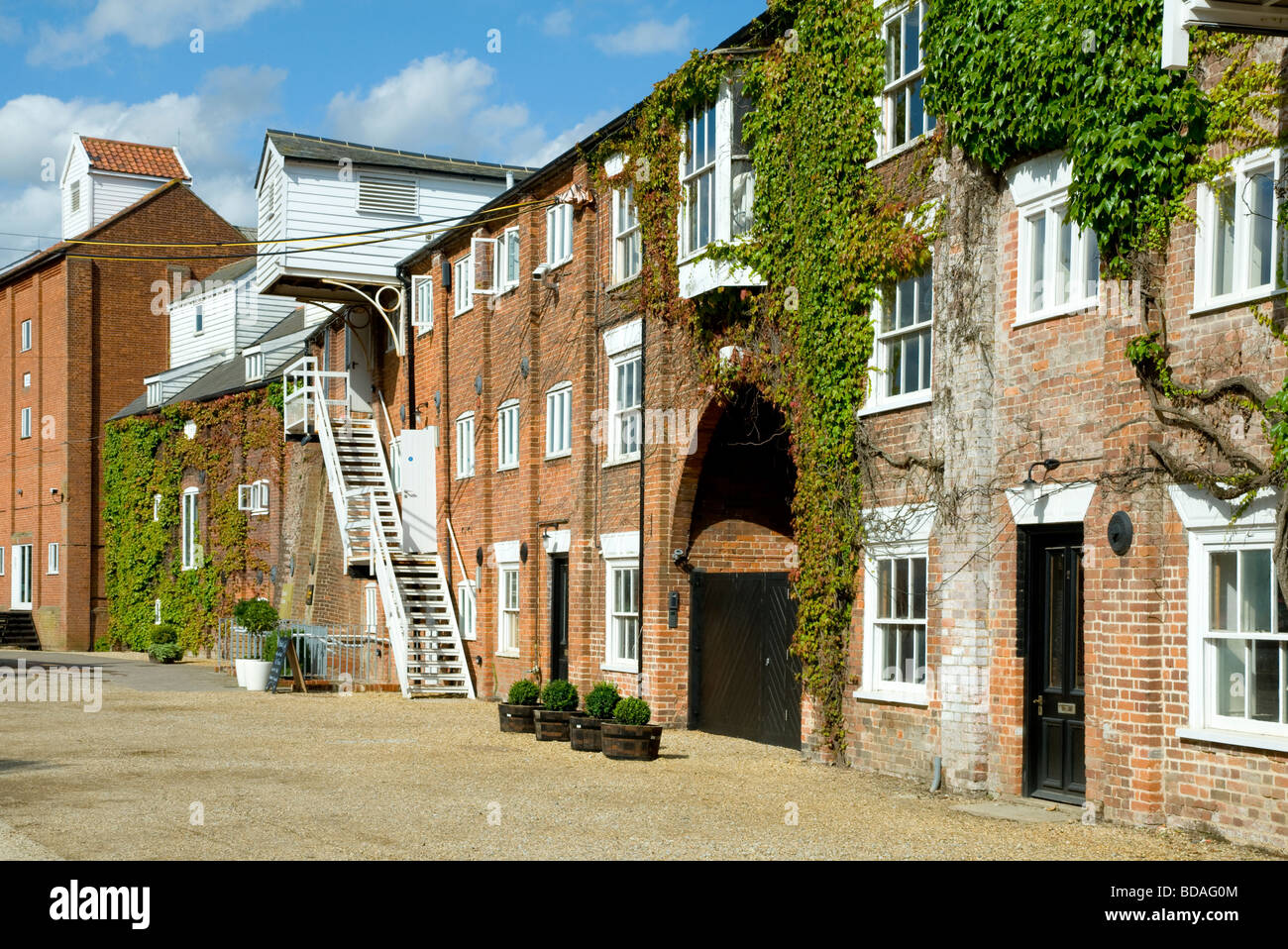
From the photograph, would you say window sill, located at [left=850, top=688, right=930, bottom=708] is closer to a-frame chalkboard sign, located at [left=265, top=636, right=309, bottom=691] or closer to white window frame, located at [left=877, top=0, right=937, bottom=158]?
white window frame, located at [left=877, top=0, right=937, bottom=158]

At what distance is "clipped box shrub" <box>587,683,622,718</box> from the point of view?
1650cm

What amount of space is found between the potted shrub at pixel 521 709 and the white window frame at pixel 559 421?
496 centimetres

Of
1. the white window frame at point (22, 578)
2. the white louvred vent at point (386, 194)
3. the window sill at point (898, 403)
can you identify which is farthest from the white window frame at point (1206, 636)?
the white window frame at point (22, 578)

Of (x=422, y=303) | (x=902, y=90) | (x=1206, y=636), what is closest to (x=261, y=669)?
(x=422, y=303)

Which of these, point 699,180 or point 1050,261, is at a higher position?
point 699,180

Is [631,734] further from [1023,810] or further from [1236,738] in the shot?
[1236,738]

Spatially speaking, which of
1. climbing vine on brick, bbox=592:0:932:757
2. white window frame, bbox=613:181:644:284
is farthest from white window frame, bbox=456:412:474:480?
climbing vine on brick, bbox=592:0:932:757

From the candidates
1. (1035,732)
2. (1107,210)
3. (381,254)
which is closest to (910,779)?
(1035,732)

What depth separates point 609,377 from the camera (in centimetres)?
2130

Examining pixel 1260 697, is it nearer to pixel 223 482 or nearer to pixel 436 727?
pixel 436 727

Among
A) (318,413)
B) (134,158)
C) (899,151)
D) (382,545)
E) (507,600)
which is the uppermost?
(134,158)

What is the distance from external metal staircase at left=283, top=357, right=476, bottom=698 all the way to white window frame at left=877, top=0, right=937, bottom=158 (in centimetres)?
1441

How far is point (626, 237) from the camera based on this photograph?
21047 mm

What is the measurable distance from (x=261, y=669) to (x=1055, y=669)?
718 inches
